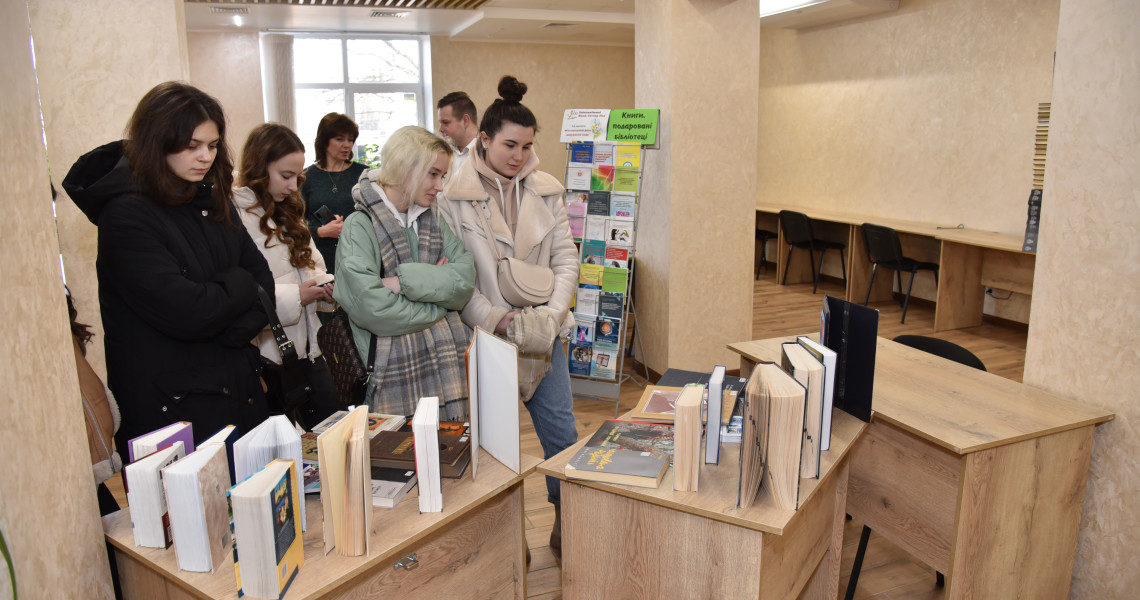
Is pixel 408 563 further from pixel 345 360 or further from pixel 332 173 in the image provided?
pixel 332 173

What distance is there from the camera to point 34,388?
1.36 meters

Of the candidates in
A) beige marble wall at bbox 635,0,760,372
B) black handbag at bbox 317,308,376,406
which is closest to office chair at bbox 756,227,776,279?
beige marble wall at bbox 635,0,760,372

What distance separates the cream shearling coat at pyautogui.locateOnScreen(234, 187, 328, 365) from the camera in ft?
8.19

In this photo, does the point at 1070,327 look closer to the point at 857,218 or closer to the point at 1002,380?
the point at 1002,380

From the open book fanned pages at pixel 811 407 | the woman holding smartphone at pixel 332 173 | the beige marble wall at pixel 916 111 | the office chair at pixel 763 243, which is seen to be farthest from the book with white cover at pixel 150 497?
the office chair at pixel 763 243

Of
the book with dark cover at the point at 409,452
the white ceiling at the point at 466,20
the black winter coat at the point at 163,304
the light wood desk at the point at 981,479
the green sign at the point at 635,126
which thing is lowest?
the light wood desk at the point at 981,479

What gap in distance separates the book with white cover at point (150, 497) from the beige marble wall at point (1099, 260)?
260 cm

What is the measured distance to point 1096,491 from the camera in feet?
7.97

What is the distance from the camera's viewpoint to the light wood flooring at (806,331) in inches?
115

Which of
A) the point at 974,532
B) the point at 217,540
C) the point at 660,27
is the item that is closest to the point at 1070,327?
the point at 974,532

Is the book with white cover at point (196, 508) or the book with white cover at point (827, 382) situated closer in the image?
the book with white cover at point (196, 508)

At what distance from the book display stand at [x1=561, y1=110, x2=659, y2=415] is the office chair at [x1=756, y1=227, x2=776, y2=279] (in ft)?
16.0

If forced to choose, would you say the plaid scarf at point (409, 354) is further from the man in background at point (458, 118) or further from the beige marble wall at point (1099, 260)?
the man in background at point (458, 118)

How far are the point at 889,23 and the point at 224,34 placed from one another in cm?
814
